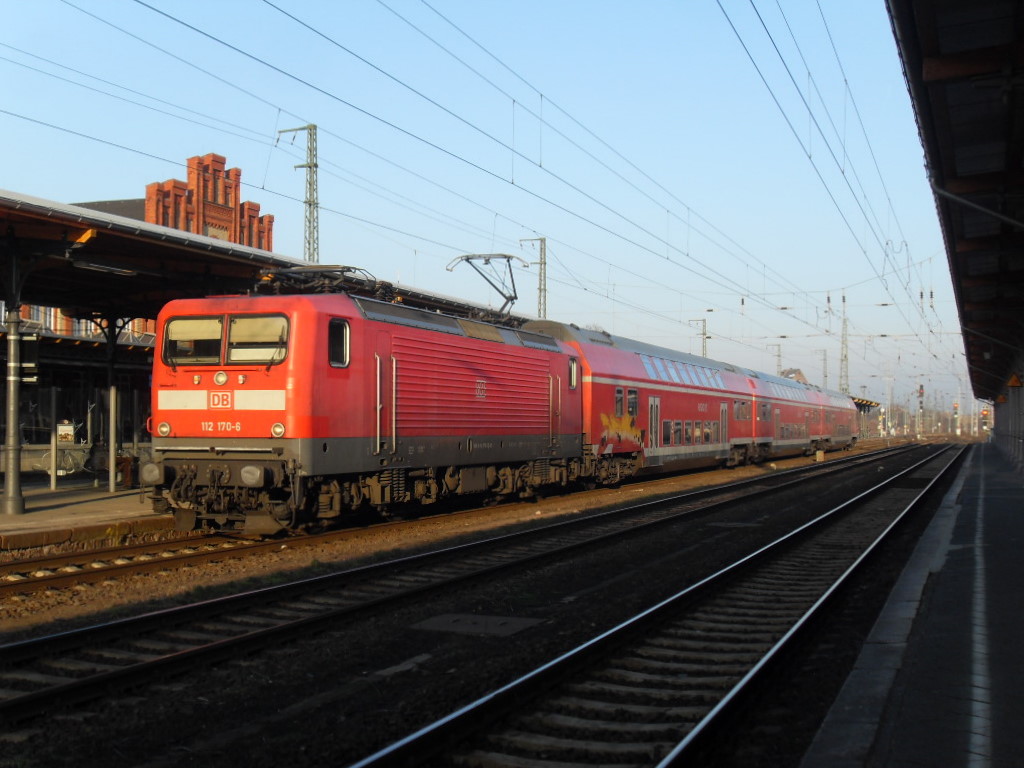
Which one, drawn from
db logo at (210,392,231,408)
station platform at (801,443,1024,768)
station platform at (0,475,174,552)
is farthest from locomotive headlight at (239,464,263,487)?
station platform at (801,443,1024,768)

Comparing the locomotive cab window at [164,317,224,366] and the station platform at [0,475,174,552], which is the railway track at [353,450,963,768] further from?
the station platform at [0,475,174,552]

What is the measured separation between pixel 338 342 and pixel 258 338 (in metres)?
1.07

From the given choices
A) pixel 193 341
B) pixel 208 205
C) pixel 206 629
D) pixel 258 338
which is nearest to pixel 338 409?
pixel 258 338

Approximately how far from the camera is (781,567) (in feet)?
37.9

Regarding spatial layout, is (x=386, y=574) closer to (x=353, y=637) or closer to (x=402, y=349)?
(x=353, y=637)

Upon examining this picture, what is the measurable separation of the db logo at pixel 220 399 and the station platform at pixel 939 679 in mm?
8578

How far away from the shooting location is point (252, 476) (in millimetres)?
11930

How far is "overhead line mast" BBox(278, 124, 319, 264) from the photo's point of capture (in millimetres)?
25578

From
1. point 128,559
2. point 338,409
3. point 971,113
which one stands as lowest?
point 128,559

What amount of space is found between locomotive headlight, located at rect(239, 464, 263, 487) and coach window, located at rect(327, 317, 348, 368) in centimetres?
173

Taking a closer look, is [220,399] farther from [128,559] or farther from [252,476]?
[128,559]

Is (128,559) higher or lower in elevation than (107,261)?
lower

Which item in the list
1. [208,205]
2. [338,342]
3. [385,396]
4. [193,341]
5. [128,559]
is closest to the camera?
[128,559]

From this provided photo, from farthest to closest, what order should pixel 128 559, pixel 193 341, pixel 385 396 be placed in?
pixel 385 396 < pixel 193 341 < pixel 128 559
